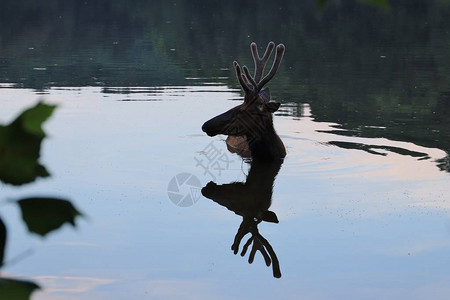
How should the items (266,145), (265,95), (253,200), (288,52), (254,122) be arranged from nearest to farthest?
(253,200) < (254,122) < (265,95) < (266,145) < (288,52)

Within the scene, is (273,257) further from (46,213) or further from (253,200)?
(46,213)

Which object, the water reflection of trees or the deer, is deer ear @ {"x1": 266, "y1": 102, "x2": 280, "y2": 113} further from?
the water reflection of trees

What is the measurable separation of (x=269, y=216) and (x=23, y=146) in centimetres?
845

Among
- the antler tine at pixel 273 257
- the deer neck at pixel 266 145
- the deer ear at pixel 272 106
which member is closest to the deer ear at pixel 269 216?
the antler tine at pixel 273 257

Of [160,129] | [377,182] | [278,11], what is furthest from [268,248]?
[278,11]

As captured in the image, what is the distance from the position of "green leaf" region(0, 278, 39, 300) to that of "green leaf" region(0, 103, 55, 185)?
8cm

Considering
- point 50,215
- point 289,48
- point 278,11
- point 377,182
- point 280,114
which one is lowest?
point 278,11

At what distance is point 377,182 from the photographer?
10.7 metres

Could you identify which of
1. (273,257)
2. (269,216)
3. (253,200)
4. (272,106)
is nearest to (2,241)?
(273,257)

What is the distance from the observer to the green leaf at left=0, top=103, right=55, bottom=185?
74 cm

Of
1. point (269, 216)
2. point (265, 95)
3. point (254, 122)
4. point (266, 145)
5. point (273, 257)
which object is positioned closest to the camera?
point (273, 257)

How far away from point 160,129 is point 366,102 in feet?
17.5

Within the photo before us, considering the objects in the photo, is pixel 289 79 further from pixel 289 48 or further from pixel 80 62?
pixel 289 48

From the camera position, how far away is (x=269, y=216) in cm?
916
